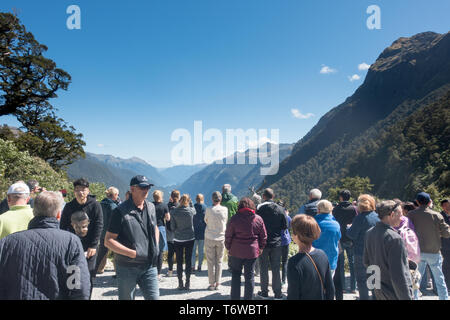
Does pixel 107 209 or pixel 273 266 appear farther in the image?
pixel 107 209

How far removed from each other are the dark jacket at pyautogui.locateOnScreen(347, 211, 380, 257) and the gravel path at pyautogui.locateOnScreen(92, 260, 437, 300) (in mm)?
1552

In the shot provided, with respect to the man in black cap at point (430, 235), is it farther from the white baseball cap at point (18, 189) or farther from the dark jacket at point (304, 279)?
the white baseball cap at point (18, 189)

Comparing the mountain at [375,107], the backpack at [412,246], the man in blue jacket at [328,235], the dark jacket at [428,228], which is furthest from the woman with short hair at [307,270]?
the mountain at [375,107]

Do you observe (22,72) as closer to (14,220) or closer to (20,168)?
(20,168)

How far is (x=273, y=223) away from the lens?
5.19 m

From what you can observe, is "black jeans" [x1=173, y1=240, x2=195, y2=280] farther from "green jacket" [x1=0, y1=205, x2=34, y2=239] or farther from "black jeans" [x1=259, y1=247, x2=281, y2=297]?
"green jacket" [x1=0, y1=205, x2=34, y2=239]

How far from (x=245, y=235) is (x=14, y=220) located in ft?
10.6

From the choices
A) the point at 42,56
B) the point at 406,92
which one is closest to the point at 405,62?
Result: the point at 406,92

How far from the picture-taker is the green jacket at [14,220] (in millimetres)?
3047

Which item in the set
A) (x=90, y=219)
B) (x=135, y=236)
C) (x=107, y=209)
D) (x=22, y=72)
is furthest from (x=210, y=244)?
(x=22, y=72)

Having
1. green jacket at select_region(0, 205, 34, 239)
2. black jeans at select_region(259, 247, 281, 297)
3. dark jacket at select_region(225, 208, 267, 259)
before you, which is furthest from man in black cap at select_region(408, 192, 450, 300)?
green jacket at select_region(0, 205, 34, 239)

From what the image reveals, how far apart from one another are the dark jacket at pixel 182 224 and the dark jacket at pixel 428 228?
14.5ft
